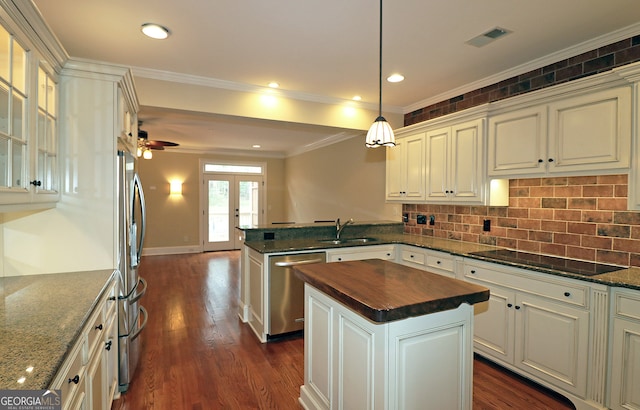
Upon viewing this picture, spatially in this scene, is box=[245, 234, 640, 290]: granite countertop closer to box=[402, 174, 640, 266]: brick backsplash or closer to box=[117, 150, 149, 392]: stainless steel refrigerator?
box=[402, 174, 640, 266]: brick backsplash

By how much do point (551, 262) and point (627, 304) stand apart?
0.64 m

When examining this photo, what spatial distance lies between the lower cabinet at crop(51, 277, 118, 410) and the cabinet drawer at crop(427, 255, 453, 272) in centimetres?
270

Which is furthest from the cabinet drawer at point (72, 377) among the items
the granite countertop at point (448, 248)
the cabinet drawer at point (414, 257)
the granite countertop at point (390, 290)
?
the cabinet drawer at point (414, 257)

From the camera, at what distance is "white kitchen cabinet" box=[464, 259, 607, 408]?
2.04m

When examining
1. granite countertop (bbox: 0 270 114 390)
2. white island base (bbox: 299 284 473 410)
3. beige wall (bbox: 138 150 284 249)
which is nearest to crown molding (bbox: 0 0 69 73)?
granite countertop (bbox: 0 270 114 390)

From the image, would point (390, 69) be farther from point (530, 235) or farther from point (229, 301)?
point (229, 301)

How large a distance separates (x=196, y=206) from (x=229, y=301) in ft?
13.8

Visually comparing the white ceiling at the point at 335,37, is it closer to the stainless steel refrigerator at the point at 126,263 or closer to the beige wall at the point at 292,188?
the stainless steel refrigerator at the point at 126,263

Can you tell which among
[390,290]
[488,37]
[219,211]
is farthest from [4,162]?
[219,211]

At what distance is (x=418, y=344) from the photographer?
1.52 metres

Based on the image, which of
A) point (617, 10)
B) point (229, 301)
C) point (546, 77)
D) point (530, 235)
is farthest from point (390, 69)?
point (229, 301)

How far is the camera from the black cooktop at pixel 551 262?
2.26 metres

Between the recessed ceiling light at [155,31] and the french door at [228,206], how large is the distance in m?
5.83

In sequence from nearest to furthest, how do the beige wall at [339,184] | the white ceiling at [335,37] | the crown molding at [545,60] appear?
1. the white ceiling at [335,37]
2. the crown molding at [545,60]
3. the beige wall at [339,184]
